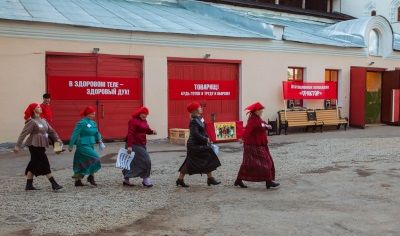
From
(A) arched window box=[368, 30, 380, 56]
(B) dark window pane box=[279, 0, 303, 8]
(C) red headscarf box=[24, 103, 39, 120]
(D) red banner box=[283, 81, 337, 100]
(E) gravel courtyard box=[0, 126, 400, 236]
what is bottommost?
(E) gravel courtyard box=[0, 126, 400, 236]

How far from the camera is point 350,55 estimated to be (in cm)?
2216

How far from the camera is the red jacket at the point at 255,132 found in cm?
867

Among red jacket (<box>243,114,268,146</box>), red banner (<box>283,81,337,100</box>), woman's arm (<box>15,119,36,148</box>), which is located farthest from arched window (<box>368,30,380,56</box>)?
woman's arm (<box>15,119,36,148</box>)

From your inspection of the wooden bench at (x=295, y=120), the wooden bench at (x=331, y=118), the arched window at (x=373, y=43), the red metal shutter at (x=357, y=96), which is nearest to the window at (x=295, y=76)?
the wooden bench at (x=295, y=120)

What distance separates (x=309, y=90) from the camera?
2016 cm

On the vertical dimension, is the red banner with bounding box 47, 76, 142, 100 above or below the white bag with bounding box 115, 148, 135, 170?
above

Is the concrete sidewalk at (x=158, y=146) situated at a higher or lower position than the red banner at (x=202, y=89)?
lower

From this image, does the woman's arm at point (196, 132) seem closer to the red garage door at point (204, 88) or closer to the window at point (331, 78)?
the red garage door at point (204, 88)

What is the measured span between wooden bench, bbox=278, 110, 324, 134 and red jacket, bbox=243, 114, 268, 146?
34.1ft

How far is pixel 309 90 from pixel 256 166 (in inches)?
479

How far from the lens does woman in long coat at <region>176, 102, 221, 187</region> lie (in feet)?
28.7

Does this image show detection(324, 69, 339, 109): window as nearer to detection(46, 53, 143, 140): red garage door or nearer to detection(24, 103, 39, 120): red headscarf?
detection(46, 53, 143, 140): red garage door

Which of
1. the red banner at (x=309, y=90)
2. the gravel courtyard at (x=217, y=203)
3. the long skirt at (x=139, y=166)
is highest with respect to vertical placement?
the red banner at (x=309, y=90)

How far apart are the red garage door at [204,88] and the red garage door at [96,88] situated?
1.29 metres
